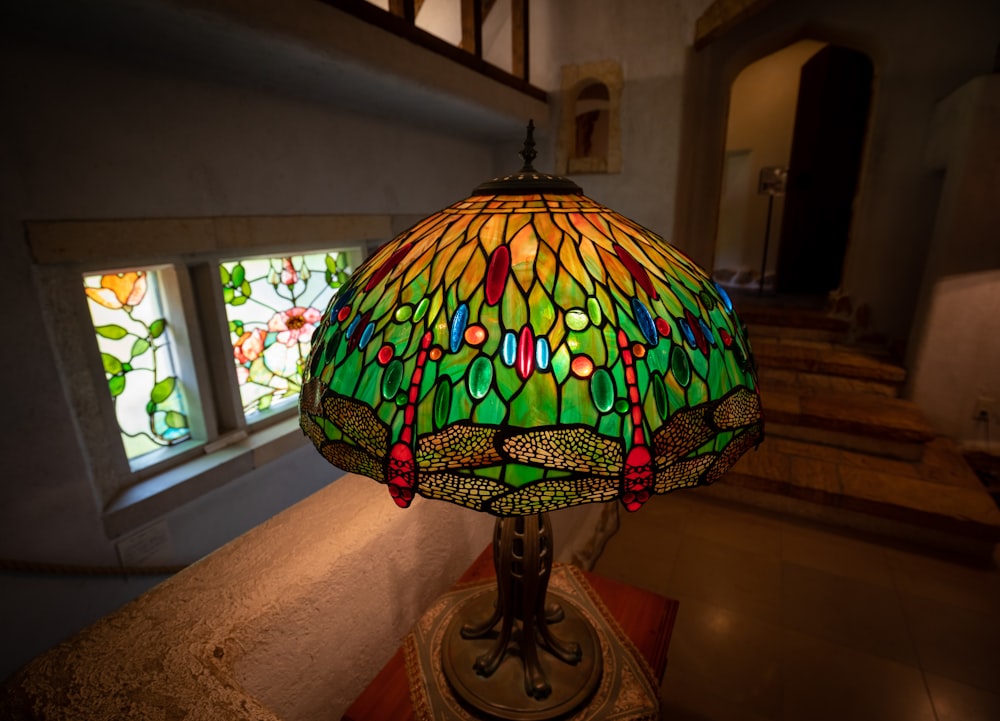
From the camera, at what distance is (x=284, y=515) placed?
103 centimetres

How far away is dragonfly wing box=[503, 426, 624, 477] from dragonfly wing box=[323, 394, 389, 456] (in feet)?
0.43

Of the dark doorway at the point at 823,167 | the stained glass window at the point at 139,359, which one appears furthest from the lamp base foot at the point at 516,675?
the dark doorway at the point at 823,167

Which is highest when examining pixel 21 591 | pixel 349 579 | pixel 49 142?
pixel 49 142

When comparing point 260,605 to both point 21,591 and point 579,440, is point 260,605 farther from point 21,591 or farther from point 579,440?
point 21,591

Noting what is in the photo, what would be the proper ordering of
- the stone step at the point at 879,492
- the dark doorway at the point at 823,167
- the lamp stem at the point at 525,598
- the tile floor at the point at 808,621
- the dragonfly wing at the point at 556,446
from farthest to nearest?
1. the dark doorway at the point at 823,167
2. the stone step at the point at 879,492
3. the tile floor at the point at 808,621
4. the lamp stem at the point at 525,598
5. the dragonfly wing at the point at 556,446

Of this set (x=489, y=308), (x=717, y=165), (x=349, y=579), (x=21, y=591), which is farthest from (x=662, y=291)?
(x=717, y=165)

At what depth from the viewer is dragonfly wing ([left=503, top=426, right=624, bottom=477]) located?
424mm

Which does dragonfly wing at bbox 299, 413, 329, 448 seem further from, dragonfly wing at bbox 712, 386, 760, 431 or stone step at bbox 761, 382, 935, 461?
stone step at bbox 761, 382, 935, 461

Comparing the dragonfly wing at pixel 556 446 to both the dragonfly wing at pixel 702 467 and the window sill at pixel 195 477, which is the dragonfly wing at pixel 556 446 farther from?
the window sill at pixel 195 477

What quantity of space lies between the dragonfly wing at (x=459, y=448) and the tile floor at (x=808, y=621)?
1675 mm

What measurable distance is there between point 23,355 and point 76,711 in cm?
143

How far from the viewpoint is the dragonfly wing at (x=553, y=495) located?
17.3 inches

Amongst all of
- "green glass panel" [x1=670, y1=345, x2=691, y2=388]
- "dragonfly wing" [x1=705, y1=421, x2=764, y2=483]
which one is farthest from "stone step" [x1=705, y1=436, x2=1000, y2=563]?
"green glass panel" [x1=670, y1=345, x2=691, y2=388]

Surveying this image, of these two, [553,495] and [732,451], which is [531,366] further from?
[732,451]
